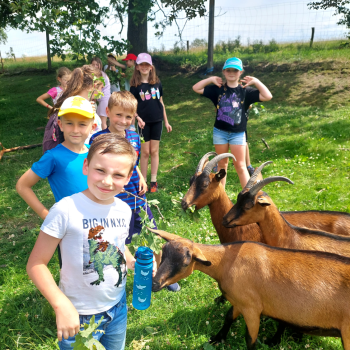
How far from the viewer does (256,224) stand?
3615 mm

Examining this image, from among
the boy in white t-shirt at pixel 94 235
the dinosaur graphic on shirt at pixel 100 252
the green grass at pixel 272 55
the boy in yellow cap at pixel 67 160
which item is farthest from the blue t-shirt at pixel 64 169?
the green grass at pixel 272 55

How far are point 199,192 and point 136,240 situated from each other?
1.41m

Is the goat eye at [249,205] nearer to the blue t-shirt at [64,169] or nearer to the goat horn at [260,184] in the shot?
the goat horn at [260,184]

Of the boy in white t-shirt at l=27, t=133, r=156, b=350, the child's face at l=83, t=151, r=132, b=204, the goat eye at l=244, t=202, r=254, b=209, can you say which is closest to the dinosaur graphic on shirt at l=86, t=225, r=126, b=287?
the boy in white t-shirt at l=27, t=133, r=156, b=350

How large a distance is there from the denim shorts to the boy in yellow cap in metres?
2.88

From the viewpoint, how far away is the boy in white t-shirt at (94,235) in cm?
176

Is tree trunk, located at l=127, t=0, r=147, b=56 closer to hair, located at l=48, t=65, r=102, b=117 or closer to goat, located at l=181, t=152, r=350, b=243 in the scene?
hair, located at l=48, t=65, r=102, b=117

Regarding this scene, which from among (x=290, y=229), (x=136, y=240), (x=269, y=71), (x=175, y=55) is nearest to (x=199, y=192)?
(x=290, y=229)

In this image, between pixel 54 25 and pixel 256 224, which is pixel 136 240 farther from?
pixel 54 25

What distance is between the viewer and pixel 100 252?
1.87 meters

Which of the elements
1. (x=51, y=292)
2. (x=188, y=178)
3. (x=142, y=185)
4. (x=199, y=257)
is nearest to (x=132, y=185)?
(x=142, y=185)

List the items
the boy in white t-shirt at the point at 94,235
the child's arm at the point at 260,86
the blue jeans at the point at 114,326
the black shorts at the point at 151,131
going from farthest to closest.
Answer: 1. the black shorts at the point at 151,131
2. the child's arm at the point at 260,86
3. the blue jeans at the point at 114,326
4. the boy in white t-shirt at the point at 94,235

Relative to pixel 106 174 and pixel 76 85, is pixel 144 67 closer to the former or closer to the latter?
Answer: pixel 76 85

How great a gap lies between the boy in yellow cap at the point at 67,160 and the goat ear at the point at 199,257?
1115 mm
